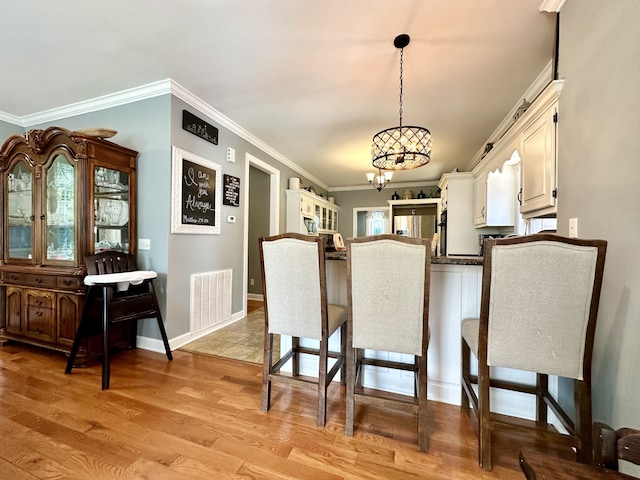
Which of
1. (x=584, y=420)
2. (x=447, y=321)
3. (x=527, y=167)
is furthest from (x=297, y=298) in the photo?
(x=527, y=167)

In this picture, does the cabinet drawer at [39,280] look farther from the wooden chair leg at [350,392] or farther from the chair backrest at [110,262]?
the wooden chair leg at [350,392]

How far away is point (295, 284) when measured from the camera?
1.60m

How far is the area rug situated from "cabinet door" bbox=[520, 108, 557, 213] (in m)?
2.52

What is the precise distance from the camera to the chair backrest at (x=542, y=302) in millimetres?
1121

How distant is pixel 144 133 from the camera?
267 centimetres

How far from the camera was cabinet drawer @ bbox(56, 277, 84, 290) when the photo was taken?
2244 mm

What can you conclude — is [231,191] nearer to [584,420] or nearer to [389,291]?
[389,291]

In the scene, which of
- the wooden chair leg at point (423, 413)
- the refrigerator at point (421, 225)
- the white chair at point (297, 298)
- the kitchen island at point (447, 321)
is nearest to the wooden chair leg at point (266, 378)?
the white chair at point (297, 298)

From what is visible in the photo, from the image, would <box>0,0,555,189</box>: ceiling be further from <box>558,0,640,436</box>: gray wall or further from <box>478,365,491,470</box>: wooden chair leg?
<box>478,365,491,470</box>: wooden chair leg

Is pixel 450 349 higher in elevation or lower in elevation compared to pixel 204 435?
higher

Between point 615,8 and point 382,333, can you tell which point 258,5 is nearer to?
point 615,8

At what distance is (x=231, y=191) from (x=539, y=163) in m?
3.08

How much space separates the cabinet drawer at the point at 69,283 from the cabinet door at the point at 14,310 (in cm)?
67

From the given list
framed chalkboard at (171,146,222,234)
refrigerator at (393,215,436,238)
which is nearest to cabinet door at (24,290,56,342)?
framed chalkboard at (171,146,222,234)
